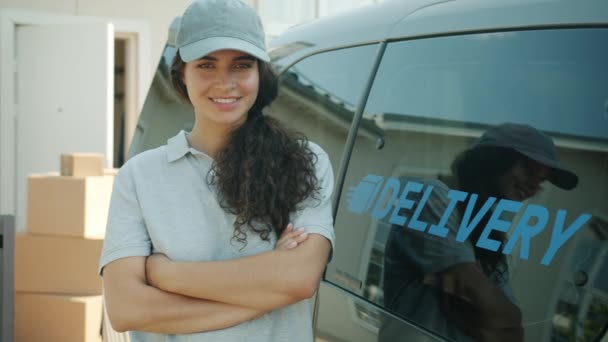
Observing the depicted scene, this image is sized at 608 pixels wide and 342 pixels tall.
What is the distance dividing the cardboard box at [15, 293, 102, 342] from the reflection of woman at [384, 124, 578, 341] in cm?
312

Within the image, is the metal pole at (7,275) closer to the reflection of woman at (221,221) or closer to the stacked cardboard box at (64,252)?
the reflection of woman at (221,221)

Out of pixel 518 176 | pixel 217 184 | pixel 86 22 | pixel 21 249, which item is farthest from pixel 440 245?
pixel 86 22

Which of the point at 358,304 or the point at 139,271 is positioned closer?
the point at 139,271

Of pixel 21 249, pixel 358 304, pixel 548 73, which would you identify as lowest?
pixel 21 249

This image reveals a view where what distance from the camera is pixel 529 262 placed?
4.80 ft

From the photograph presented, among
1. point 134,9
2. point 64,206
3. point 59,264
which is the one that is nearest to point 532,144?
point 64,206

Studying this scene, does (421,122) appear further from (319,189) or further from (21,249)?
(21,249)

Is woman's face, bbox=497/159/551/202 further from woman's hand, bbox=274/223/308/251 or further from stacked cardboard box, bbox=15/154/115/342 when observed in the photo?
stacked cardboard box, bbox=15/154/115/342

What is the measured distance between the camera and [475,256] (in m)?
1.56

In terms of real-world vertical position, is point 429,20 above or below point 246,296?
above

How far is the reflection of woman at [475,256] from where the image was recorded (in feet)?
4.90

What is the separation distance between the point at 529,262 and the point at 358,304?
51cm

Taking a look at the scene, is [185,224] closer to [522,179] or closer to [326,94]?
[522,179]

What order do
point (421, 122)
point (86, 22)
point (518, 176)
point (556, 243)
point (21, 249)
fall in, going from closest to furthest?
point (556, 243)
point (518, 176)
point (421, 122)
point (21, 249)
point (86, 22)
